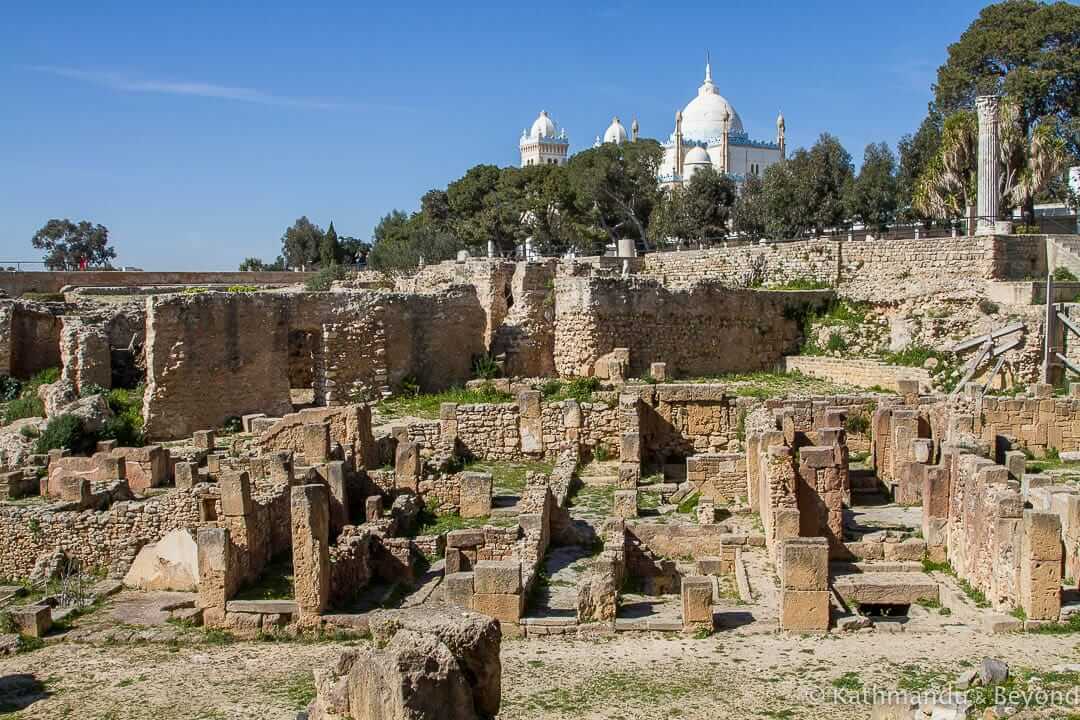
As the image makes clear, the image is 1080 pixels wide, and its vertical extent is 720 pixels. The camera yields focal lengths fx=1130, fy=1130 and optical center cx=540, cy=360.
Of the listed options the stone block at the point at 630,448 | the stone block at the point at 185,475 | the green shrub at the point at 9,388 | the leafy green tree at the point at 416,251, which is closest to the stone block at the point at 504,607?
the stone block at the point at 185,475

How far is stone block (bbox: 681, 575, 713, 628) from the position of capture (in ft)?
37.1

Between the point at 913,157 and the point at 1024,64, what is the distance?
17.8 feet

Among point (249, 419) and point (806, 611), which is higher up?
point (249, 419)

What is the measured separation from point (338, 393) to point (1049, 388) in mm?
13455

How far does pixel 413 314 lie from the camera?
24.2m

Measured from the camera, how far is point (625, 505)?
15.7 meters

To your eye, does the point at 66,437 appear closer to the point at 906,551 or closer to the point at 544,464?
the point at 544,464

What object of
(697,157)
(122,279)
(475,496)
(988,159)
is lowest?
(475,496)

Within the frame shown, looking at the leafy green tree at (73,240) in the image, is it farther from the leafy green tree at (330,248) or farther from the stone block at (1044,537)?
the stone block at (1044,537)

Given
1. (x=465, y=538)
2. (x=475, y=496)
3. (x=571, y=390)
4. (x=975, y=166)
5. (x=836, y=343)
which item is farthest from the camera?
(x=975, y=166)

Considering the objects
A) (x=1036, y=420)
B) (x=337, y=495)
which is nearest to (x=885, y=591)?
(x=337, y=495)

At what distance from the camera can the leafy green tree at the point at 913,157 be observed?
41.7 metres

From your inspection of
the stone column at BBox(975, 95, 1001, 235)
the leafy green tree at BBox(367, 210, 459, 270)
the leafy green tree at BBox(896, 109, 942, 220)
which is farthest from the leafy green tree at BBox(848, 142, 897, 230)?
the leafy green tree at BBox(367, 210, 459, 270)

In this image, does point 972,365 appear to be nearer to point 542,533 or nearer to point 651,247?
point 542,533
